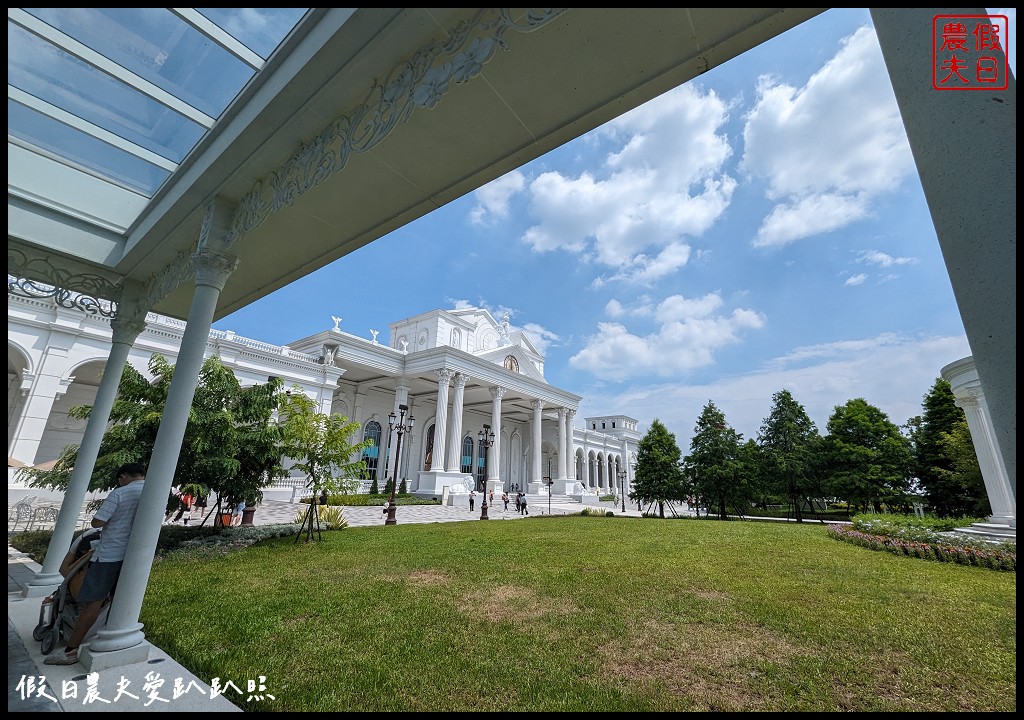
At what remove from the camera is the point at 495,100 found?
3078 mm

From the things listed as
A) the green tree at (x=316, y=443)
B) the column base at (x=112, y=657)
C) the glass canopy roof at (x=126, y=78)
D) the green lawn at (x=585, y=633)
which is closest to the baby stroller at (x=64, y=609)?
the column base at (x=112, y=657)

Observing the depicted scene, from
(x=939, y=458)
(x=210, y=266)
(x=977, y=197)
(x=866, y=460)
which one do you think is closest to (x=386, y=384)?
(x=210, y=266)

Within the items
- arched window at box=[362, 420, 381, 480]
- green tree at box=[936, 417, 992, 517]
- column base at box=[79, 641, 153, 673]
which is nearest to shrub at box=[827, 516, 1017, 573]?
green tree at box=[936, 417, 992, 517]

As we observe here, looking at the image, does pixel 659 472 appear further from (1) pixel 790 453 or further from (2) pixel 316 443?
(2) pixel 316 443

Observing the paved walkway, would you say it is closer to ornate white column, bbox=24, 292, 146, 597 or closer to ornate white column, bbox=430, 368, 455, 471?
ornate white column, bbox=24, 292, 146, 597

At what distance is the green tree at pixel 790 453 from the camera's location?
85.6 ft

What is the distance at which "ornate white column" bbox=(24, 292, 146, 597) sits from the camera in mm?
5066

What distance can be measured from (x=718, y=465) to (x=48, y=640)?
82.7ft

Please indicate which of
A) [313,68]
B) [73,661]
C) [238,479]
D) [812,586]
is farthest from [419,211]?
[238,479]

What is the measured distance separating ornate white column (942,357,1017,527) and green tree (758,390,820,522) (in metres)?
12.1

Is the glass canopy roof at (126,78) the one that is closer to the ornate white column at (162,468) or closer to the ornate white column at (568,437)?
the ornate white column at (162,468)

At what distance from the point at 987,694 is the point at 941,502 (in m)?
31.0

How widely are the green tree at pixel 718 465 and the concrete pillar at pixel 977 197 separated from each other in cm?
2427

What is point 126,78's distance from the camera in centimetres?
388
